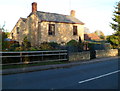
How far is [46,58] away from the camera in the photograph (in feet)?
55.2

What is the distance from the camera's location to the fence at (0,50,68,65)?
13.8 meters

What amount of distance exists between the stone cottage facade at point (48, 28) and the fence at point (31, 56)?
1233 cm

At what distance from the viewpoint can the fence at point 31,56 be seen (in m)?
13.8

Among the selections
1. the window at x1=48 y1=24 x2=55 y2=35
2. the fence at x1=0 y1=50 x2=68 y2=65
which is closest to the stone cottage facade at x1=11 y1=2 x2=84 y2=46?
the window at x1=48 y1=24 x2=55 y2=35

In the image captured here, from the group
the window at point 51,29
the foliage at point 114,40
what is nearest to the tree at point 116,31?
the foliage at point 114,40

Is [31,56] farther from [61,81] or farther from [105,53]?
[105,53]

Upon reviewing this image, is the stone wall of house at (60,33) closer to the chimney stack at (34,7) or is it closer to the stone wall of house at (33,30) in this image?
the stone wall of house at (33,30)

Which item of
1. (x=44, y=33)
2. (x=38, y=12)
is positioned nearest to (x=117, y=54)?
(x=44, y=33)

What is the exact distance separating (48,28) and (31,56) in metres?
15.2

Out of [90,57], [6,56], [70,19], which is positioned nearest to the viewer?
[6,56]

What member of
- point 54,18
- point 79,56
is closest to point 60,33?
point 54,18

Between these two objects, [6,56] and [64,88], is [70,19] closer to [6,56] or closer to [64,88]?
[6,56]

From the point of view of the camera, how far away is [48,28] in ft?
98.9

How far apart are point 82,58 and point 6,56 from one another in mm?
9820
